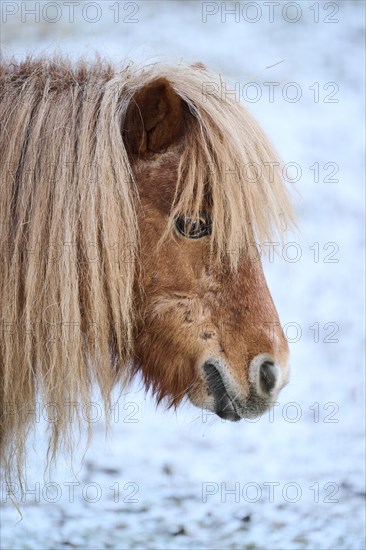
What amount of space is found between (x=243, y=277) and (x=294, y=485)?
228cm

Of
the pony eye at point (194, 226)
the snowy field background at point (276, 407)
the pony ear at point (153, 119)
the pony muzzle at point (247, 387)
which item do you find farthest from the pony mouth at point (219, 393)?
the pony ear at point (153, 119)

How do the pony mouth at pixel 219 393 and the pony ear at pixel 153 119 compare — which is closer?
the pony ear at pixel 153 119

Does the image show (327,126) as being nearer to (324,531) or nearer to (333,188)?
(333,188)

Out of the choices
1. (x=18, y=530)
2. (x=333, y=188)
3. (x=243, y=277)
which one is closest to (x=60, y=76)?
(x=243, y=277)

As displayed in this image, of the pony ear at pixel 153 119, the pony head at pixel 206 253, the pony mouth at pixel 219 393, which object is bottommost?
the pony mouth at pixel 219 393

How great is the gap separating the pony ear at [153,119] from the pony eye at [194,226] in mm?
255

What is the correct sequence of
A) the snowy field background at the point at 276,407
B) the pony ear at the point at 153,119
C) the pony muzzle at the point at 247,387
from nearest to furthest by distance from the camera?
the pony ear at the point at 153,119, the pony muzzle at the point at 247,387, the snowy field background at the point at 276,407

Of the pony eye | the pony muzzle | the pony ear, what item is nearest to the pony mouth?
the pony muzzle

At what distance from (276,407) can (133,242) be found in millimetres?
3584

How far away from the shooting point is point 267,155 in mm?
2412

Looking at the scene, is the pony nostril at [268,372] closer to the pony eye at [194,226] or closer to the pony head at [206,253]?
the pony head at [206,253]

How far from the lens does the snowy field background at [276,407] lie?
3.60 metres

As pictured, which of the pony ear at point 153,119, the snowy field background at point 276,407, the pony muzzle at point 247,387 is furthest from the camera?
the snowy field background at point 276,407

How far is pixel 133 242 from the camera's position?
2277 millimetres
